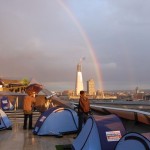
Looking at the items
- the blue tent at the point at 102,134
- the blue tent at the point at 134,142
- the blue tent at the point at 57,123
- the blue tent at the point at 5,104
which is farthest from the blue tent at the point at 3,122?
the blue tent at the point at 5,104

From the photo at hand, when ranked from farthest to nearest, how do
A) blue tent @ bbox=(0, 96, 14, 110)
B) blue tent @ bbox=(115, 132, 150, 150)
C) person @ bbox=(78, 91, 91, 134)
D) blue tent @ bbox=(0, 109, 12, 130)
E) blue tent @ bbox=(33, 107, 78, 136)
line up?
blue tent @ bbox=(0, 96, 14, 110) → blue tent @ bbox=(0, 109, 12, 130) → blue tent @ bbox=(33, 107, 78, 136) → person @ bbox=(78, 91, 91, 134) → blue tent @ bbox=(115, 132, 150, 150)

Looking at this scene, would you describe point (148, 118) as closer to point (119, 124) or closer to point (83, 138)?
point (119, 124)

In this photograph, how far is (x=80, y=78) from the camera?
9350 centimetres

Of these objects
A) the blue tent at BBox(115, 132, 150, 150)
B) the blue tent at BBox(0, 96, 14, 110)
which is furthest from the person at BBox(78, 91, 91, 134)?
the blue tent at BBox(0, 96, 14, 110)

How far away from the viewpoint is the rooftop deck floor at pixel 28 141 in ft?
35.9

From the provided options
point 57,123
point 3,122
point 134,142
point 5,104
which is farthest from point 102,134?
point 5,104

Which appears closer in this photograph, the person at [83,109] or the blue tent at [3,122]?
the person at [83,109]

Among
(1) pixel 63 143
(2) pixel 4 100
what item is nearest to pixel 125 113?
(1) pixel 63 143

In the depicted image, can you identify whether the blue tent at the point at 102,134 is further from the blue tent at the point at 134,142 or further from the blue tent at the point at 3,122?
the blue tent at the point at 3,122

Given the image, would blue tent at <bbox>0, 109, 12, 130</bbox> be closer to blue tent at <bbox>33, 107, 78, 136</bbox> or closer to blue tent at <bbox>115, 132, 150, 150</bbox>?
blue tent at <bbox>33, 107, 78, 136</bbox>

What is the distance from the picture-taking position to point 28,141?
1215 centimetres

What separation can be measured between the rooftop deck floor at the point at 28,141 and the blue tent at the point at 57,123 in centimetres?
39

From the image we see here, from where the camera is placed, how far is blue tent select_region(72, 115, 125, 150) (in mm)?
8148

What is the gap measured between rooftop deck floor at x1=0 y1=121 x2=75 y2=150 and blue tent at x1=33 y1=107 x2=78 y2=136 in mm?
385
